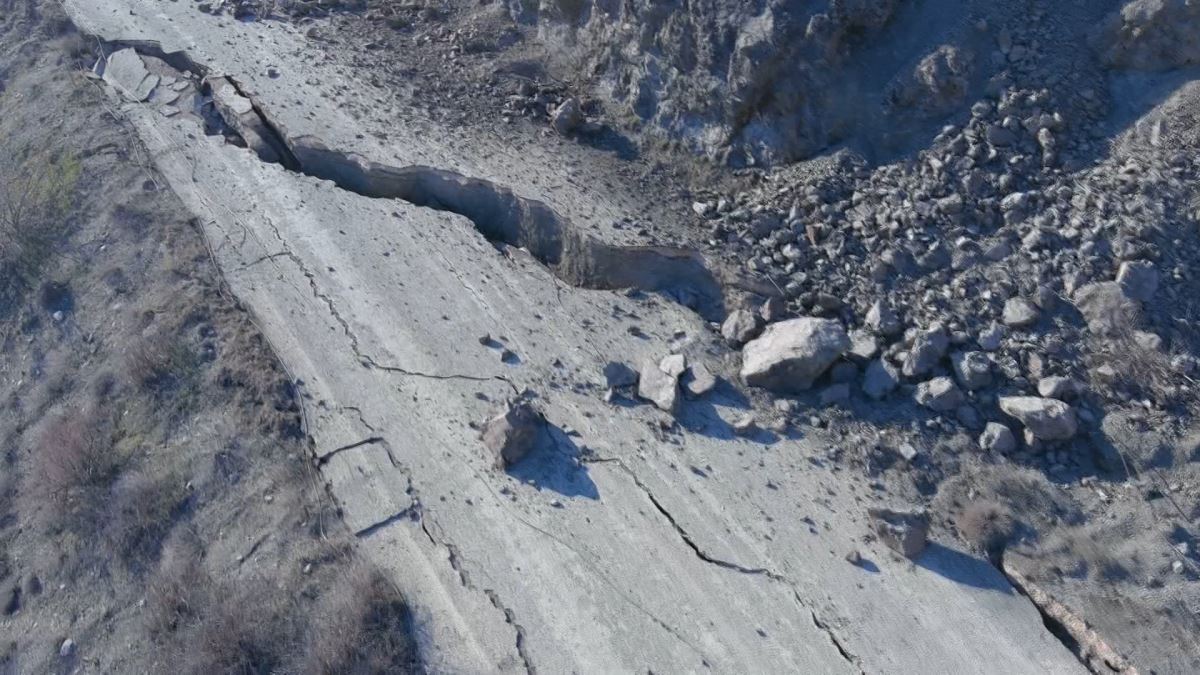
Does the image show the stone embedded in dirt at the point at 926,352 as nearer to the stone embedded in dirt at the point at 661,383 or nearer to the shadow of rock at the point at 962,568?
the shadow of rock at the point at 962,568

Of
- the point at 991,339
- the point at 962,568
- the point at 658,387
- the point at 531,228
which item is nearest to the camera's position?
the point at 962,568

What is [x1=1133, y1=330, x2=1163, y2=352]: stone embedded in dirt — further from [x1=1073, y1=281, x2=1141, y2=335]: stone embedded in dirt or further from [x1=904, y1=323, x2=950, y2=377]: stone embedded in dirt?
[x1=904, y1=323, x2=950, y2=377]: stone embedded in dirt

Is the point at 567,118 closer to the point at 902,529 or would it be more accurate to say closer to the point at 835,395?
the point at 835,395

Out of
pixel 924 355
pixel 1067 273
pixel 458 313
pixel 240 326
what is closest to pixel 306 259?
pixel 240 326

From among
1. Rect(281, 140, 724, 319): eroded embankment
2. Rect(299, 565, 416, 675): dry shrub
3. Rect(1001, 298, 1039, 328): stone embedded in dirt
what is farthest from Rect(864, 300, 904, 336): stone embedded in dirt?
Rect(299, 565, 416, 675): dry shrub

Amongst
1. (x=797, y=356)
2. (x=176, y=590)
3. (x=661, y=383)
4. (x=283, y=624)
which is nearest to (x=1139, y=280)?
(x=797, y=356)
